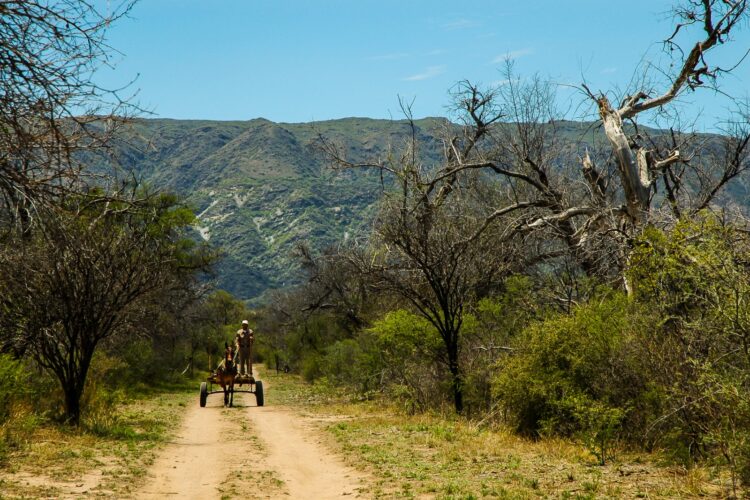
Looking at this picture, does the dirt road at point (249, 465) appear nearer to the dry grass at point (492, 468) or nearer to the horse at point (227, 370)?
the dry grass at point (492, 468)

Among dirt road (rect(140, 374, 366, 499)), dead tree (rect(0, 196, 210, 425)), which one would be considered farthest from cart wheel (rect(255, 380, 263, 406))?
dead tree (rect(0, 196, 210, 425))

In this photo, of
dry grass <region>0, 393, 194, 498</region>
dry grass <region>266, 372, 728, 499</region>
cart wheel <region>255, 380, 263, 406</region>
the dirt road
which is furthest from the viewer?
cart wheel <region>255, 380, 263, 406</region>

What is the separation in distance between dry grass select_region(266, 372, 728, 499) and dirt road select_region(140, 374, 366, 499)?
1.69 ft

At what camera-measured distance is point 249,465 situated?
451 inches

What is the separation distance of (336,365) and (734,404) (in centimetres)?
2094

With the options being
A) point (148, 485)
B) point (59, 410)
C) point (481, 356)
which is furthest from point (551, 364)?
point (59, 410)

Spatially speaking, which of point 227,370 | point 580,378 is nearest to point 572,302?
point 580,378

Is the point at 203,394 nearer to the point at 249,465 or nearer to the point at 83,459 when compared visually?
the point at 83,459

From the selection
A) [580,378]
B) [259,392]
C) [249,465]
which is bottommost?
[259,392]

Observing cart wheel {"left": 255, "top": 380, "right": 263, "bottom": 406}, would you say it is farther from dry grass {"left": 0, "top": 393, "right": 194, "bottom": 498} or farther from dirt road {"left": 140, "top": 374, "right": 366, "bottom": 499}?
dry grass {"left": 0, "top": 393, "right": 194, "bottom": 498}

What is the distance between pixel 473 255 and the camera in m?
18.1

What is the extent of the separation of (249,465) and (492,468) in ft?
12.3

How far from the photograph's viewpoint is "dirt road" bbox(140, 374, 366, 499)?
30.9 feet

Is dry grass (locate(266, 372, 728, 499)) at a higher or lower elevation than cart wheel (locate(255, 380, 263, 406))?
higher
